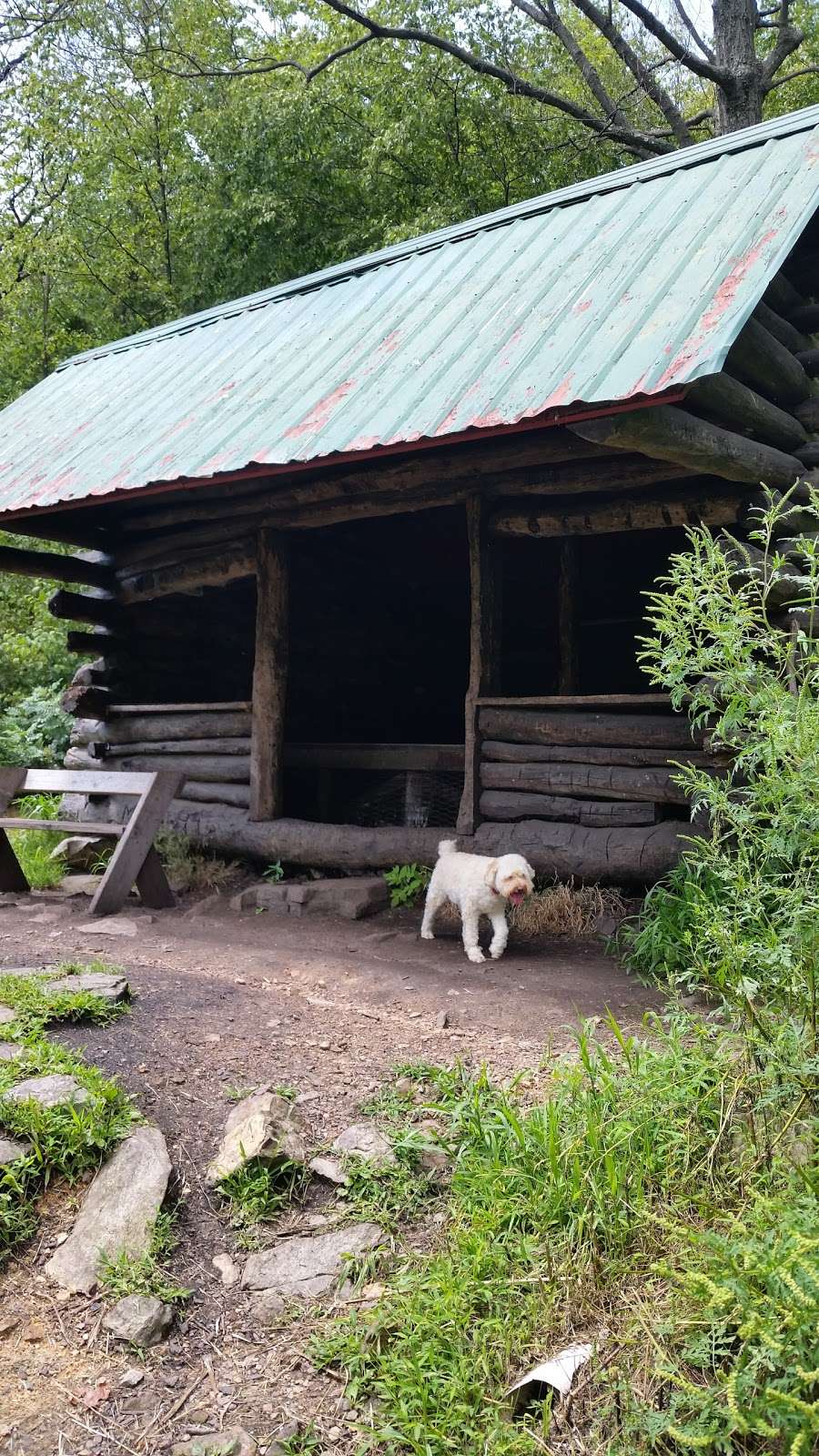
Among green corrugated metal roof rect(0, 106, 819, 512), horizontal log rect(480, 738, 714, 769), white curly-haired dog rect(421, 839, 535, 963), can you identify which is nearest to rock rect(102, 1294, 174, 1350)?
white curly-haired dog rect(421, 839, 535, 963)

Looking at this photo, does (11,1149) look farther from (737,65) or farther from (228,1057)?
(737,65)

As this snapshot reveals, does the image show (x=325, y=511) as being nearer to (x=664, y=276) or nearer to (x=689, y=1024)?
(x=664, y=276)

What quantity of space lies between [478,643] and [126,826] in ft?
8.96

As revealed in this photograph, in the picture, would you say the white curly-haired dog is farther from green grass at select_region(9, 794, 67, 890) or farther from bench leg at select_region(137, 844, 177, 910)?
green grass at select_region(9, 794, 67, 890)

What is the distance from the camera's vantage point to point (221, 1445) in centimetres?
250

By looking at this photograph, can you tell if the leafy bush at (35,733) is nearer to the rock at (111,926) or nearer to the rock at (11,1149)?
the rock at (111,926)

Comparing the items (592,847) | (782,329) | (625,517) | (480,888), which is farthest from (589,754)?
(782,329)

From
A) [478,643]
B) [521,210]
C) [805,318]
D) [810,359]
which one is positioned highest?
[521,210]

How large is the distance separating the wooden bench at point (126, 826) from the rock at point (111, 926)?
232 millimetres

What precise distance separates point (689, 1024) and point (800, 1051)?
41.5 inches

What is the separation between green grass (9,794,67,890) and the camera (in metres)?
8.25

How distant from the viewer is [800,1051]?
2.84 m

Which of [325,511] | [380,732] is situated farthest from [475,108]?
[325,511]

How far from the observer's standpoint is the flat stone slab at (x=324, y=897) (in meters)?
7.24
